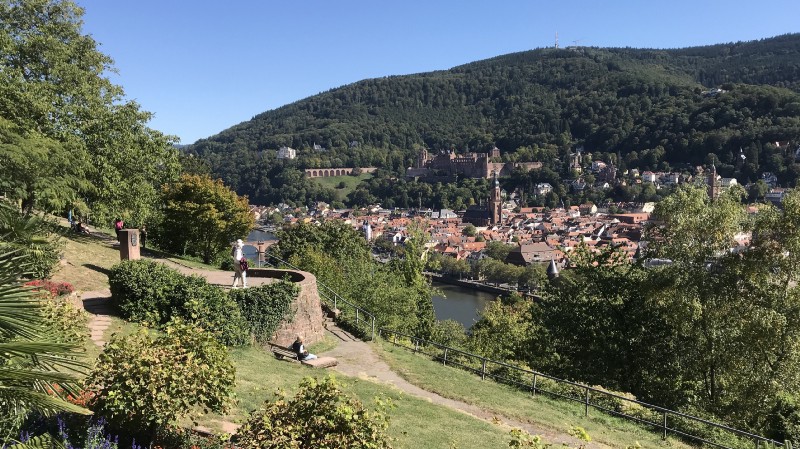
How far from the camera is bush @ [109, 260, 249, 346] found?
10023 millimetres


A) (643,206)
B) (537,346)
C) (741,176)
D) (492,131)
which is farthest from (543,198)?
(537,346)

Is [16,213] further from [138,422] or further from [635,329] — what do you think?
[635,329]

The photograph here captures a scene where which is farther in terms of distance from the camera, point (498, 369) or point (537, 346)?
point (537, 346)

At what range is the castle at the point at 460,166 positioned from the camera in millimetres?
150750

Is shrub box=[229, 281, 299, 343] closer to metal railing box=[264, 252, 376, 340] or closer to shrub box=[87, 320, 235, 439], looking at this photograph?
metal railing box=[264, 252, 376, 340]

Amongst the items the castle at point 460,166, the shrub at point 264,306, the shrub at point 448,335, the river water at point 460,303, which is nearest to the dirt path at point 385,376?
the shrub at point 264,306

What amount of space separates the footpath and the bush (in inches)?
18.6

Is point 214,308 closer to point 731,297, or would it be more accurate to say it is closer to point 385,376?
point 385,376

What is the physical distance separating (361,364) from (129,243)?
20.1 feet

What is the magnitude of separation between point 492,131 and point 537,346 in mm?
174240

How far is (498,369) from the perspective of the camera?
13.3 metres

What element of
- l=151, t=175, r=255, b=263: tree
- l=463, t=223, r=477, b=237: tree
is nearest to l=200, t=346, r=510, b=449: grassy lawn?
l=151, t=175, r=255, b=263: tree

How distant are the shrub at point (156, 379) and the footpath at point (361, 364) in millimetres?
1609

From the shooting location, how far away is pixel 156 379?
14.1 ft
